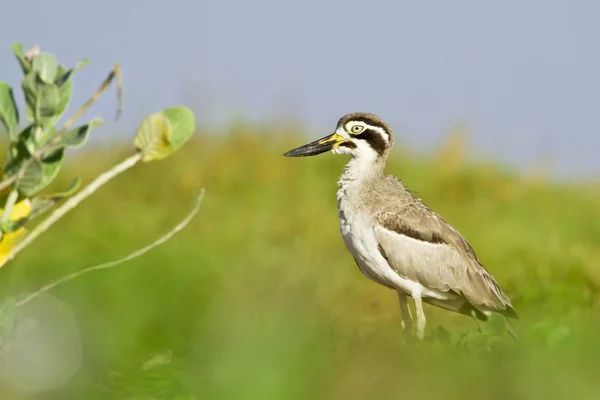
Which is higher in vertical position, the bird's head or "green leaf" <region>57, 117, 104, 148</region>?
"green leaf" <region>57, 117, 104, 148</region>

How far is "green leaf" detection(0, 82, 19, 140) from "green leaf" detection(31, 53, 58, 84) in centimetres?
12

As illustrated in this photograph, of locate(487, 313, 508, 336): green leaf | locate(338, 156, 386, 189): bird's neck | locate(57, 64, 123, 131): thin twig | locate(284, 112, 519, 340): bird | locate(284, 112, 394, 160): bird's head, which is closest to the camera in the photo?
locate(57, 64, 123, 131): thin twig

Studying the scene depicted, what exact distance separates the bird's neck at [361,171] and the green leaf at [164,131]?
3.77m

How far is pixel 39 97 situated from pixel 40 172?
26 cm

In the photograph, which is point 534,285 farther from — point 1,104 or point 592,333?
point 1,104

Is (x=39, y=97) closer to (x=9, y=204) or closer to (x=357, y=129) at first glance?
(x=9, y=204)

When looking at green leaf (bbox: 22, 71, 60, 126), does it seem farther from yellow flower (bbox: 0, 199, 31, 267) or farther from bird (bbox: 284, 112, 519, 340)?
bird (bbox: 284, 112, 519, 340)

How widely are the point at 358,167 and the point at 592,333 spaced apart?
302 cm

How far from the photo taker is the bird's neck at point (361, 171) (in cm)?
710

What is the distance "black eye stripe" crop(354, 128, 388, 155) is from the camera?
7.23 m

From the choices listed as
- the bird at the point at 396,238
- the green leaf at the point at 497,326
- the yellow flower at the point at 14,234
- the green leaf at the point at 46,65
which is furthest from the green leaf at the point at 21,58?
the bird at the point at 396,238

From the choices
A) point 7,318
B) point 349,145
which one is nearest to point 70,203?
point 7,318

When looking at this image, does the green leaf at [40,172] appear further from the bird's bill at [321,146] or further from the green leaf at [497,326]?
the bird's bill at [321,146]

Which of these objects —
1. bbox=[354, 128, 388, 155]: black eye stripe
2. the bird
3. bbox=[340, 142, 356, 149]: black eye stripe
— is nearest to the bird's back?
the bird
